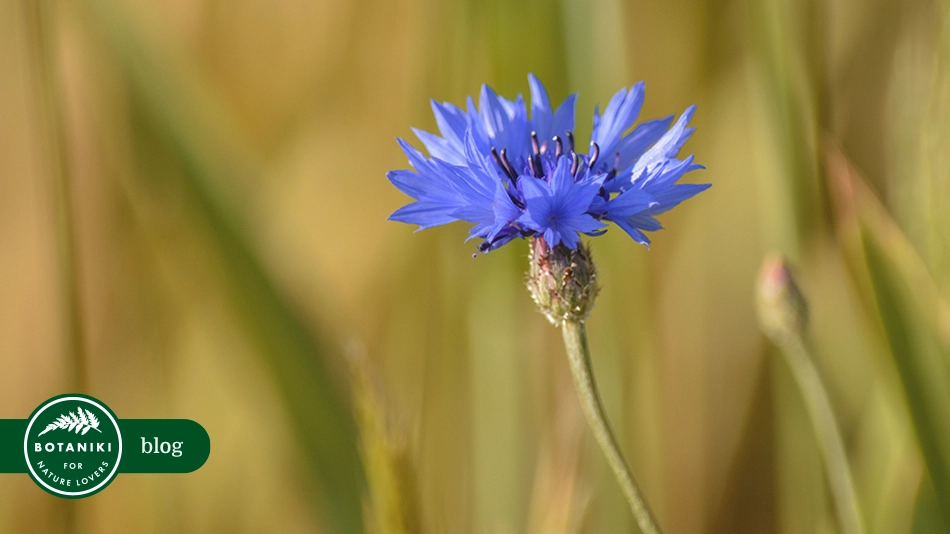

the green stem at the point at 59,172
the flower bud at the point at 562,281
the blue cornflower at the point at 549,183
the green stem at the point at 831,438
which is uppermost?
the green stem at the point at 59,172

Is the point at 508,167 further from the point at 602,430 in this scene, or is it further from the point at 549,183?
the point at 602,430

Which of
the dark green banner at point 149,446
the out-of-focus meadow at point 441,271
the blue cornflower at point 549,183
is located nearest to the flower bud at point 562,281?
the blue cornflower at point 549,183

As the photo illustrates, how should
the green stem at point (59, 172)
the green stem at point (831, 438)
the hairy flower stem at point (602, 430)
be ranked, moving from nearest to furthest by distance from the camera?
the hairy flower stem at point (602, 430) < the green stem at point (831, 438) < the green stem at point (59, 172)

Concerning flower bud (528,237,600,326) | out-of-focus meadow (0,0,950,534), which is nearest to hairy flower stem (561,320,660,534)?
flower bud (528,237,600,326)

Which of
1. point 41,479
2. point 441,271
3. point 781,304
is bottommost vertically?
point 781,304

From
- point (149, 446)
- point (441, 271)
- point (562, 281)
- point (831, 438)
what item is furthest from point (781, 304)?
point (149, 446)

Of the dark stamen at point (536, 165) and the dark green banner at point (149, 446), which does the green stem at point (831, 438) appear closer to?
the dark stamen at point (536, 165)
